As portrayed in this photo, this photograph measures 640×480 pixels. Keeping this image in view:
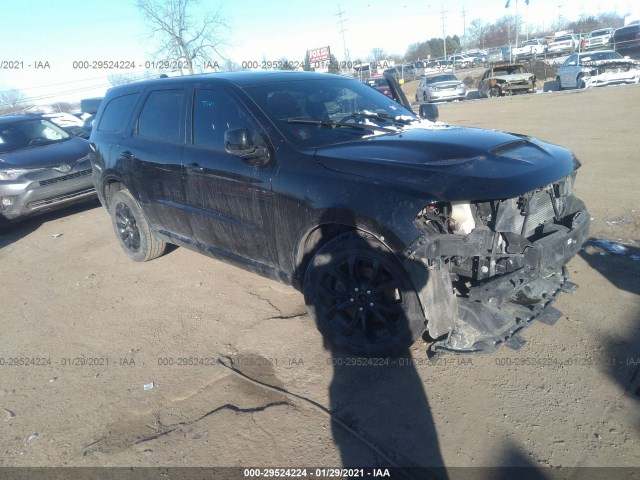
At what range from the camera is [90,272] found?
17.6ft

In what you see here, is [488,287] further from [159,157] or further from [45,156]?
[45,156]

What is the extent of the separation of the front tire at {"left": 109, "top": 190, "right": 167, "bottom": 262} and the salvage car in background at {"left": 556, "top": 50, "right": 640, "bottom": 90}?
809 inches

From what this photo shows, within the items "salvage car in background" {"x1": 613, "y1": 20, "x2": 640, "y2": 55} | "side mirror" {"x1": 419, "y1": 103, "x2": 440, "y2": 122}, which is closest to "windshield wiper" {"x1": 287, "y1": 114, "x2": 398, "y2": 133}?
"side mirror" {"x1": 419, "y1": 103, "x2": 440, "y2": 122}

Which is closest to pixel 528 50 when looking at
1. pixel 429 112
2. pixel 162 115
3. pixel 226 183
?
pixel 429 112

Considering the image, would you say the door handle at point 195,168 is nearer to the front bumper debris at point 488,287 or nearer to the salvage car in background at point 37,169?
the front bumper debris at point 488,287

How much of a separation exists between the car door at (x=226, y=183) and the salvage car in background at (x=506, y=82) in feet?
68.1

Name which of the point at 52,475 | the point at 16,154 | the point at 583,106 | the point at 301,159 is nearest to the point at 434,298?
the point at 301,159

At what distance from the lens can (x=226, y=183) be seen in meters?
3.62

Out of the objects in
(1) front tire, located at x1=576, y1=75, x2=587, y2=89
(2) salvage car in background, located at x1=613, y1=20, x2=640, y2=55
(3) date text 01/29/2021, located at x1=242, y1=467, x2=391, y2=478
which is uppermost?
(2) salvage car in background, located at x1=613, y1=20, x2=640, y2=55

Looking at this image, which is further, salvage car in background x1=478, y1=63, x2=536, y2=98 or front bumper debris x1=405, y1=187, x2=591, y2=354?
salvage car in background x1=478, y1=63, x2=536, y2=98

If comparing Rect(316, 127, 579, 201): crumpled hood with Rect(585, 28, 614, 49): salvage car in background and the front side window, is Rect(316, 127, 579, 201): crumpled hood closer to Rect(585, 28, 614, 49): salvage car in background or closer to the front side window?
the front side window

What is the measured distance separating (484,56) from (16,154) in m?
48.6

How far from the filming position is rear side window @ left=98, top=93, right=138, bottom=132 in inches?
192

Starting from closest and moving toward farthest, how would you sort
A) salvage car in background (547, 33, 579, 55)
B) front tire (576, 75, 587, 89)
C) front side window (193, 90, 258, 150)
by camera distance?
front side window (193, 90, 258, 150) < front tire (576, 75, 587, 89) < salvage car in background (547, 33, 579, 55)
